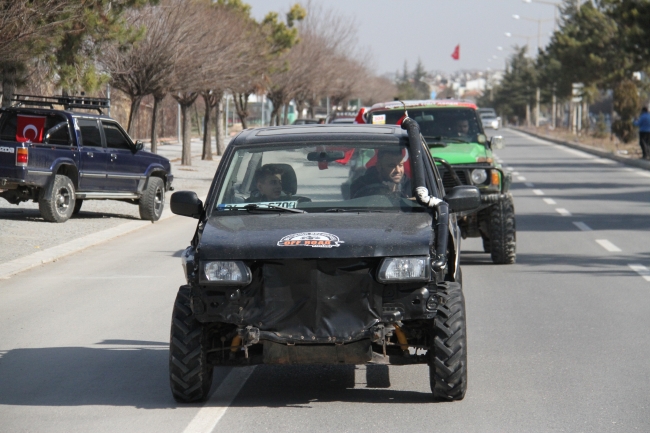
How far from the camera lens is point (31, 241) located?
14.7m

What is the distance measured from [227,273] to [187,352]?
1.82 feet

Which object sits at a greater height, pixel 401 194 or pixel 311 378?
pixel 401 194

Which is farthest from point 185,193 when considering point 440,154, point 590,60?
point 590,60

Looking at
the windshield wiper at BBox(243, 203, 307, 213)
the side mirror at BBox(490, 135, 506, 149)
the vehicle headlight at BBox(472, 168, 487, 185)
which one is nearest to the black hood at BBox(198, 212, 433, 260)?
the windshield wiper at BBox(243, 203, 307, 213)

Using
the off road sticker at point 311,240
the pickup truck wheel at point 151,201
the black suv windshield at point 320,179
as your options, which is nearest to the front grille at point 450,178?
the black suv windshield at point 320,179

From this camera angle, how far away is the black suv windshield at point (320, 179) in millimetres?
6477

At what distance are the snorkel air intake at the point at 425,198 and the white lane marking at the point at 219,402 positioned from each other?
1.48 metres

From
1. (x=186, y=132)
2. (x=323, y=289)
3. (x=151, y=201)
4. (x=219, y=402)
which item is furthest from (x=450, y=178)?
(x=186, y=132)

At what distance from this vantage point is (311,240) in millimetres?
5629

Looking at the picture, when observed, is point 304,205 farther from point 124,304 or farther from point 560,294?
point 560,294

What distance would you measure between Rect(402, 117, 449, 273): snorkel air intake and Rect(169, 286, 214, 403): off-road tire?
1396mm

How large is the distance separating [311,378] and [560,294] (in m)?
4.25

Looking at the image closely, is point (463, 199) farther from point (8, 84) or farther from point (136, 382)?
point (8, 84)

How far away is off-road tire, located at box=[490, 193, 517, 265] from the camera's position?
1205 cm
